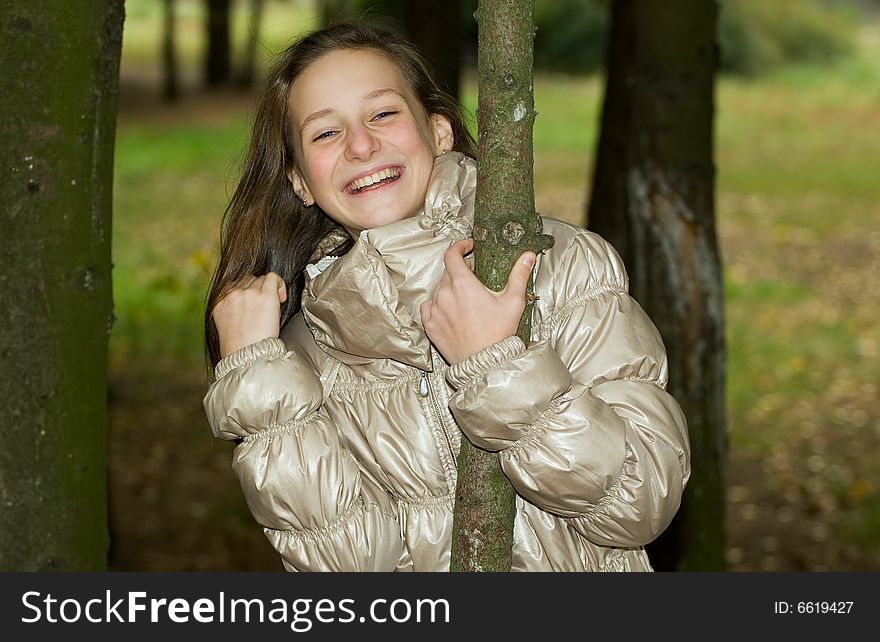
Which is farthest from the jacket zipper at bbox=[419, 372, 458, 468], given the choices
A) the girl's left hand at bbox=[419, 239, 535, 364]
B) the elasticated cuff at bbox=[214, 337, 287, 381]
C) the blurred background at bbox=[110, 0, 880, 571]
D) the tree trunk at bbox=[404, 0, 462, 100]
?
the tree trunk at bbox=[404, 0, 462, 100]

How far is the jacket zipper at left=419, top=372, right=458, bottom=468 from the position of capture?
227 cm

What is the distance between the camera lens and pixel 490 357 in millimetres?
2021

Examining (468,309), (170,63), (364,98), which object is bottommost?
(468,309)

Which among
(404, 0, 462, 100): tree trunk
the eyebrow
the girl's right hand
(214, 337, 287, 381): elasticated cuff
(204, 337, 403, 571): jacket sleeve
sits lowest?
(204, 337, 403, 571): jacket sleeve

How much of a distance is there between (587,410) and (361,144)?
0.76 m

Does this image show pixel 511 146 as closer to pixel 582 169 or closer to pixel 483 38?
pixel 483 38

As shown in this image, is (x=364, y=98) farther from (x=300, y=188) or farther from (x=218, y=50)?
(x=218, y=50)

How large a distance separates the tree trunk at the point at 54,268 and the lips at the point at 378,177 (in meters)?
0.72

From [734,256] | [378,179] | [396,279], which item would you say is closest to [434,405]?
[396,279]

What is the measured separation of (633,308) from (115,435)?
6167 millimetres

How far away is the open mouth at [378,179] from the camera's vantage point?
239 cm

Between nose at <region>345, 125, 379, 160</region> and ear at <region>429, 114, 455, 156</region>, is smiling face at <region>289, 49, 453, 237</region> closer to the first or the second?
nose at <region>345, 125, 379, 160</region>

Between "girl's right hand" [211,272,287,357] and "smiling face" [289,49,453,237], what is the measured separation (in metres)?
0.21

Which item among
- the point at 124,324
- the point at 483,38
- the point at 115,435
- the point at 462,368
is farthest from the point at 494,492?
the point at 124,324
